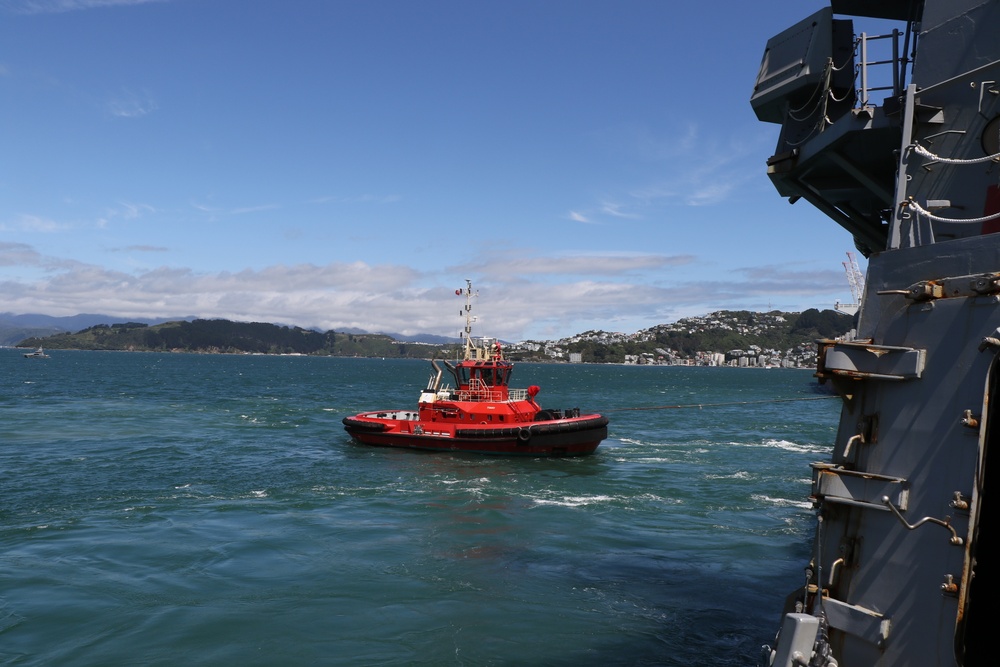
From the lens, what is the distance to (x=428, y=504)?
73.2ft

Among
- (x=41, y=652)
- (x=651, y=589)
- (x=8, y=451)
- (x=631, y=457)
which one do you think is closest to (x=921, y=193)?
(x=651, y=589)

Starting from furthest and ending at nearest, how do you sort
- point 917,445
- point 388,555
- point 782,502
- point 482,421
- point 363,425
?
point 363,425, point 482,421, point 782,502, point 388,555, point 917,445

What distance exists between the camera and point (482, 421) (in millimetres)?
33000

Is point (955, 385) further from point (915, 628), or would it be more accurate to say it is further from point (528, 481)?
point (528, 481)

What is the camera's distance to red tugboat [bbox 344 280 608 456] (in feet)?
103

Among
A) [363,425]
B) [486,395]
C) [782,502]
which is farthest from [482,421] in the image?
[782,502]

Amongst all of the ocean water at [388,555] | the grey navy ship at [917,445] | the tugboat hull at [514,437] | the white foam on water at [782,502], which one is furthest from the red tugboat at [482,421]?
the grey navy ship at [917,445]

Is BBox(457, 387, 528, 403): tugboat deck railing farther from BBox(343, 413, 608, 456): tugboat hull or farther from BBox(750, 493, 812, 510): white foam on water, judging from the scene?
BBox(750, 493, 812, 510): white foam on water

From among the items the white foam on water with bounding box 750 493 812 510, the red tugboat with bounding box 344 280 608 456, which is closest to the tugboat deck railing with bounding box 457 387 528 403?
the red tugboat with bounding box 344 280 608 456

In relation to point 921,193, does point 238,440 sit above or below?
below

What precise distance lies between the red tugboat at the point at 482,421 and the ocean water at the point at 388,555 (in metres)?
0.85

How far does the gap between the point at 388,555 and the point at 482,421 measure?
16654 mm

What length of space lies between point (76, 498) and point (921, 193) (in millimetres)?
23667

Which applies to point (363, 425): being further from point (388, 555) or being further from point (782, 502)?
point (782, 502)
